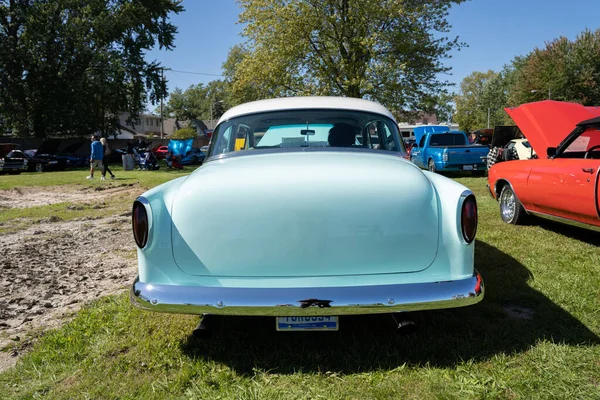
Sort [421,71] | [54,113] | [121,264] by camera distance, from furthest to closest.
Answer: [54,113], [421,71], [121,264]

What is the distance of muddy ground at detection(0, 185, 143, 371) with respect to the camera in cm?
375

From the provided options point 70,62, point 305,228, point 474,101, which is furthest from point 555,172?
point 474,101

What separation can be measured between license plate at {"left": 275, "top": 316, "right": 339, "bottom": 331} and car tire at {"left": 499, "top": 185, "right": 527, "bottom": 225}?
5163 millimetres

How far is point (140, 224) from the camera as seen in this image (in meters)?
2.91

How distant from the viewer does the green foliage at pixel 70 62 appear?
28938 mm

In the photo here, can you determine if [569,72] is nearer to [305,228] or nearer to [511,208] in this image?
[511,208]

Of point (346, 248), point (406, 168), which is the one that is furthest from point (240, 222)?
point (406, 168)

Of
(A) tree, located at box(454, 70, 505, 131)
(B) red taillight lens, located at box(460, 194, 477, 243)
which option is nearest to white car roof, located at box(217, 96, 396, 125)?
(B) red taillight lens, located at box(460, 194, 477, 243)

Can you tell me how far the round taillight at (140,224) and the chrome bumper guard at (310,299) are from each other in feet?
1.15

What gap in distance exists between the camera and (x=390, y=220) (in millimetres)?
2803

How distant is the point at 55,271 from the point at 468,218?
4.48m

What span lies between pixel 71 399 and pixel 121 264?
301 cm

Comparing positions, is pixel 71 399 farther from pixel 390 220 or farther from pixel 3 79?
pixel 3 79

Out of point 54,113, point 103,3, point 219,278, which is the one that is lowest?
point 219,278
